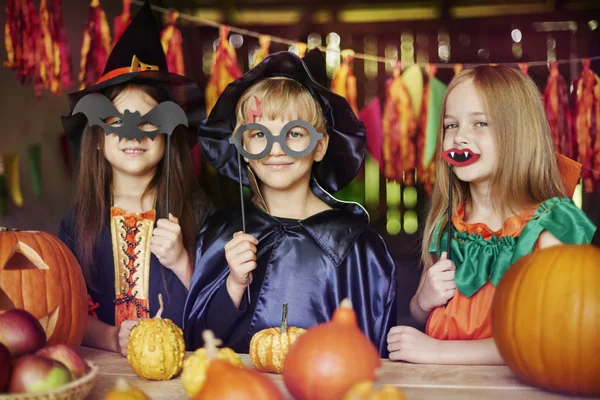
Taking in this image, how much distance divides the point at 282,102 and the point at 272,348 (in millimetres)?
949

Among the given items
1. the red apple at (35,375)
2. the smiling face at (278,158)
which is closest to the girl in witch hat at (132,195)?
the smiling face at (278,158)

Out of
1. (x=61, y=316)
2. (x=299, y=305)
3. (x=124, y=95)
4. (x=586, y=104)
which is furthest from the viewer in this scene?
(x=586, y=104)

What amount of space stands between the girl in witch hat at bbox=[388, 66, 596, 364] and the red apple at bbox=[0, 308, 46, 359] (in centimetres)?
102

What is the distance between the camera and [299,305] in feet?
7.54

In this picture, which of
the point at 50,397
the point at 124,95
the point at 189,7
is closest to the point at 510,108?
the point at 124,95

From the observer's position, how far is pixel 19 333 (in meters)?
1.34

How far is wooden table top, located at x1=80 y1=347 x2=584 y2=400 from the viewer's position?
1465 mm

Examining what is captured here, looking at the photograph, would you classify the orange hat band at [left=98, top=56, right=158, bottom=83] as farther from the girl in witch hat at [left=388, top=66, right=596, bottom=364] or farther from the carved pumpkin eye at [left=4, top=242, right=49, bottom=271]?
the girl in witch hat at [left=388, top=66, right=596, bottom=364]

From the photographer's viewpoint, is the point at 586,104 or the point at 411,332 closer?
the point at 411,332

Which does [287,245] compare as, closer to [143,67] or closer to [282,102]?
[282,102]

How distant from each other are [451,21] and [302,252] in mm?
2474

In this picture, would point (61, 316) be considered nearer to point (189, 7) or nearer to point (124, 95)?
point (124, 95)

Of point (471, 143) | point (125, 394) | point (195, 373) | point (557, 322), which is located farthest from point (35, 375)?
point (471, 143)

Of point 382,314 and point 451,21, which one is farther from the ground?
point 451,21
